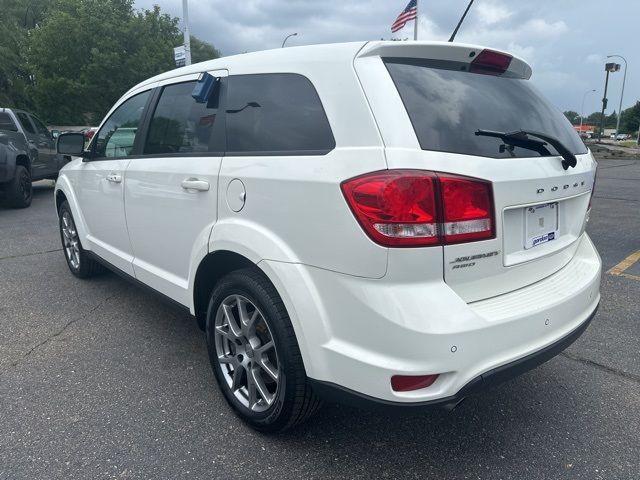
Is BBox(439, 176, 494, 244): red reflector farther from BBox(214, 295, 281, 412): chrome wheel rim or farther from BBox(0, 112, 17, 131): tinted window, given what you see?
BBox(0, 112, 17, 131): tinted window

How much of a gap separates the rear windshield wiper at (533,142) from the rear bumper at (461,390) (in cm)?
79

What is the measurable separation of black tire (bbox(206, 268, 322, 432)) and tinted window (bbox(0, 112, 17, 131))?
9024 millimetres

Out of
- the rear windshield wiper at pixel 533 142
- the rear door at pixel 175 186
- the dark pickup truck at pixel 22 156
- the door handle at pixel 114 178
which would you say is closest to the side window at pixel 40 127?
the dark pickup truck at pixel 22 156

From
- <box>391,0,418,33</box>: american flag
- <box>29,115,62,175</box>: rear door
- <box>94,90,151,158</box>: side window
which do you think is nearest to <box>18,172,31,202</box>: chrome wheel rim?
<box>29,115,62,175</box>: rear door

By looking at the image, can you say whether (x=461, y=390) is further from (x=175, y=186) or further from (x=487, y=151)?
(x=175, y=186)

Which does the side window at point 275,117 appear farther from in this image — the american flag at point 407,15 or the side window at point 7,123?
the american flag at point 407,15

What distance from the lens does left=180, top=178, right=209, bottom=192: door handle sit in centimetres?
250

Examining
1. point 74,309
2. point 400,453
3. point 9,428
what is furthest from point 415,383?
point 74,309

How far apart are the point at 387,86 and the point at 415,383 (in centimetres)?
111

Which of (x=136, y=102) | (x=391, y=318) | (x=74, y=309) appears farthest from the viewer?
(x=74, y=309)

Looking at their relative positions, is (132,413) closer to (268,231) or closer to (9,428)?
(9,428)

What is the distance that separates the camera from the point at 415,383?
180cm

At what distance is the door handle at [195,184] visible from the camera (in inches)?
98.4

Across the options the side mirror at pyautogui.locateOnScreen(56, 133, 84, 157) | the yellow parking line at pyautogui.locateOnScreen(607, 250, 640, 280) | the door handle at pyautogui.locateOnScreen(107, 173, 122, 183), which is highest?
the side mirror at pyautogui.locateOnScreen(56, 133, 84, 157)
